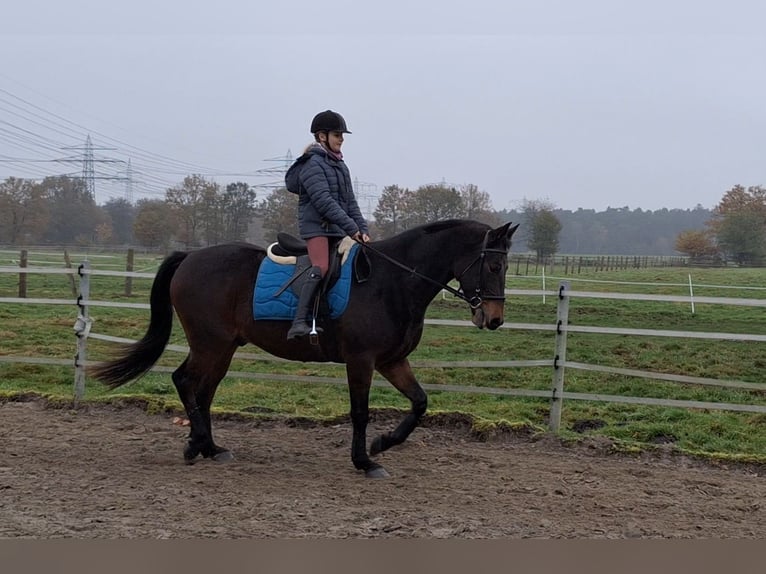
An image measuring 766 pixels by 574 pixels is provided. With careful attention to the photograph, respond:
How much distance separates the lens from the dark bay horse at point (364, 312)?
16.4 feet

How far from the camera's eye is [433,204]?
2027 centimetres

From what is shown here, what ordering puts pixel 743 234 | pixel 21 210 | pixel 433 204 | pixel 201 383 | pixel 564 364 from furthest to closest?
pixel 743 234 → pixel 21 210 → pixel 433 204 → pixel 564 364 → pixel 201 383

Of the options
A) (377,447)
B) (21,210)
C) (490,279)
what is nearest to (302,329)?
(377,447)

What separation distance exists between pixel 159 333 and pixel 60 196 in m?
31.6

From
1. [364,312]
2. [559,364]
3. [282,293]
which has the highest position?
[282,293]

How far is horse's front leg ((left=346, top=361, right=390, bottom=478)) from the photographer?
16.5 ft

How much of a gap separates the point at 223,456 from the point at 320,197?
224cm

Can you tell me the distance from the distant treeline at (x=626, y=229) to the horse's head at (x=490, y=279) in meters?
44.8

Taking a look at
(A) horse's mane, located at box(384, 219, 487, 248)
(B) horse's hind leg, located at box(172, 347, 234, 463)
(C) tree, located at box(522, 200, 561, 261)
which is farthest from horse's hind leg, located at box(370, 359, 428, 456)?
(C) tree, located at box(522, 200, 561, 261)

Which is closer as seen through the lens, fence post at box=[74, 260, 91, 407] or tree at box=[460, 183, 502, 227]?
fence post at box=[74, 260, 91, 407]

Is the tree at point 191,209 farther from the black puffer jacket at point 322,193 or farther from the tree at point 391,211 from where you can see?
the black puffer jacket at point 322,193

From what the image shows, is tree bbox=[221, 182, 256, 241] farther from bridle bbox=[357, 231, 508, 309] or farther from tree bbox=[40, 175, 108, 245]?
bridle bbox=[357, 231, 508, 309]

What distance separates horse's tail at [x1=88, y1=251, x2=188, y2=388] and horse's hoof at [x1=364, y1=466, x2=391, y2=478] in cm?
235

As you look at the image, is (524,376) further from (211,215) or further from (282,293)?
(211,215)
